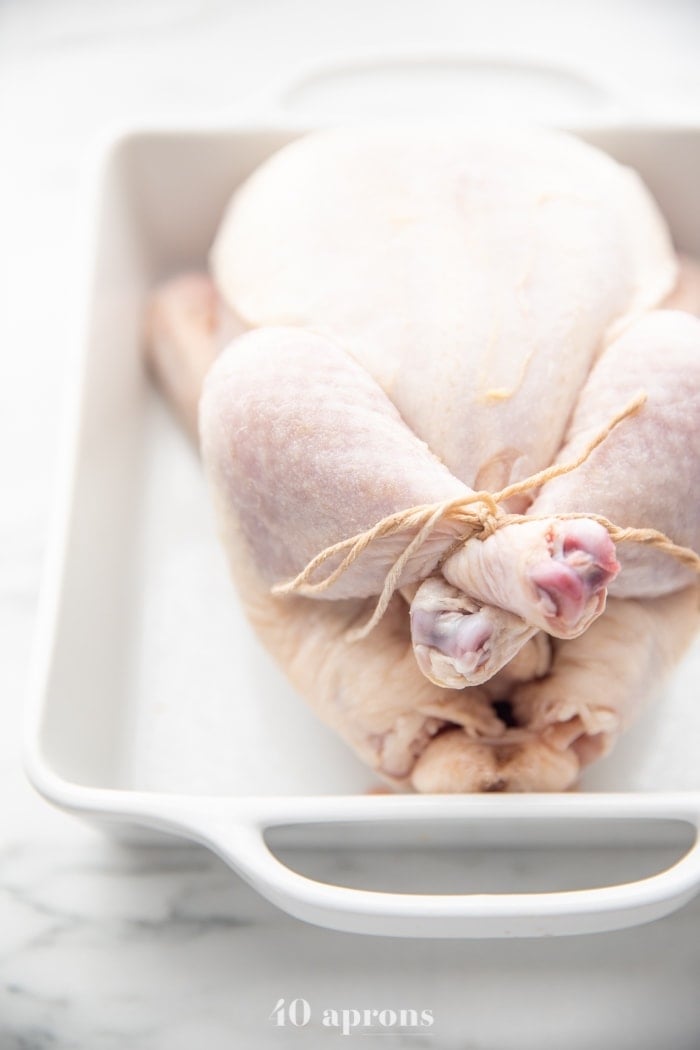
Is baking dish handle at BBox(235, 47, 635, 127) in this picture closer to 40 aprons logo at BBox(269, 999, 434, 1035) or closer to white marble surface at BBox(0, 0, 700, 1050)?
white marble surface at BBox(0, 0, 700, 1050)

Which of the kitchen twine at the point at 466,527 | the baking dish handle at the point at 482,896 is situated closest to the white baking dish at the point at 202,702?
the baking dish handle at the point at 482,896

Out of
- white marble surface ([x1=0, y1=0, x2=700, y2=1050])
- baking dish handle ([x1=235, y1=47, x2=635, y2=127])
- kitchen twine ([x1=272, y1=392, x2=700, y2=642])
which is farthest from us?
baking dish handle ([x1=235, y1=47, x2=635, y2=127])

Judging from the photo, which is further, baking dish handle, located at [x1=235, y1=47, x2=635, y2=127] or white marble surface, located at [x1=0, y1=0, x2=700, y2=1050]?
baking dish handle, located at [x1=235, y1=47, x2=635, y2=127]

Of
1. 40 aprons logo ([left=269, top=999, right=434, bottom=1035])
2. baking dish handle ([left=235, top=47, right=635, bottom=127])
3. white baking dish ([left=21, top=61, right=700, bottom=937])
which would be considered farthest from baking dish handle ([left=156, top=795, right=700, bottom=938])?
baking dish handle ([left=235, top=47, right=635, bottom=127])

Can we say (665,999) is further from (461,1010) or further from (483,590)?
(483,590)

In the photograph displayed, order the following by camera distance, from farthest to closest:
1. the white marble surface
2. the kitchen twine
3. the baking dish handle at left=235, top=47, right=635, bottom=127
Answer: the baking dish handle at left=235, top=47, right=635, bottom=127
the white marble surface
the kitchen twine

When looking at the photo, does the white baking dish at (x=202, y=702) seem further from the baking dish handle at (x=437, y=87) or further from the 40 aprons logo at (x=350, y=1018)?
the baking dish handle at (x=437, y=87)

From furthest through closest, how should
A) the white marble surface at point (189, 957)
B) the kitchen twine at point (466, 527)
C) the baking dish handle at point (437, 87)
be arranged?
the baking dish handle at point (437, 87) < the white marble surface at point (189, 957) < the kitchen twine at point (466, 527)
